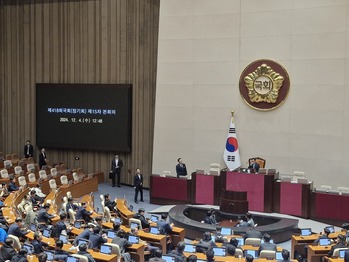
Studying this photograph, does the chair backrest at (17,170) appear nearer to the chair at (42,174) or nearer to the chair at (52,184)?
the chair at (42,174)

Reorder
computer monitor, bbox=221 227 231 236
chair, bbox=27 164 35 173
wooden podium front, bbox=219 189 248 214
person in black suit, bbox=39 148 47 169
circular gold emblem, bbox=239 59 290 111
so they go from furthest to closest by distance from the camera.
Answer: person in black suit, bbox=39 148 47 169, chair, bbox=27 164 35 173, circular gold emblem, bbox=239 59 290 111, wooden podium front, bbox=219 189 248 214, computer monitor, bbox=221 227 231 236

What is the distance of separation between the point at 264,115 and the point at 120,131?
5987 mm

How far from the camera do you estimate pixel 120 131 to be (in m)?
21.4

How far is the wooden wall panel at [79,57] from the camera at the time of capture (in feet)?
69.4

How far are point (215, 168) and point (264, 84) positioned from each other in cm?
322

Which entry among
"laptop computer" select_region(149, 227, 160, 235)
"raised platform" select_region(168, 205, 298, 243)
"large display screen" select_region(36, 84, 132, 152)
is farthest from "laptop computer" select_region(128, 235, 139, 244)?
"large display screen" select_region(36, 84, 132, 152)

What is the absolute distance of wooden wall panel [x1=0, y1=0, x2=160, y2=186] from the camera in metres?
21.2

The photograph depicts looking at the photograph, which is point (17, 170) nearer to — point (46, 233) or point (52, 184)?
point (52, 184)

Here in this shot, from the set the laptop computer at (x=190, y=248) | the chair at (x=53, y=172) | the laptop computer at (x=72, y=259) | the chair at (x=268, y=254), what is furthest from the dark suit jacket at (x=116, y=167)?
the laptop computer at (x=72, y=259)

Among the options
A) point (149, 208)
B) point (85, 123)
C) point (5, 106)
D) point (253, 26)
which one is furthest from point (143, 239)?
point (5, 106)

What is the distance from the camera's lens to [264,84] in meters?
18.2

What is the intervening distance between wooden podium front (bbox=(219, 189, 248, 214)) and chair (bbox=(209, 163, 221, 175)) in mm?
1542

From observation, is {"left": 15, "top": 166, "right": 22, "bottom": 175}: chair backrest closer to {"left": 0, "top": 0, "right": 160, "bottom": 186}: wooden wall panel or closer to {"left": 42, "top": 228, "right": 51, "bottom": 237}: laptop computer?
{"left": 0, "top": 0, "right": 160, "bottom": 186}: wooden wall panel

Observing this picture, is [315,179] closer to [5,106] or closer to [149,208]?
[149,208]
